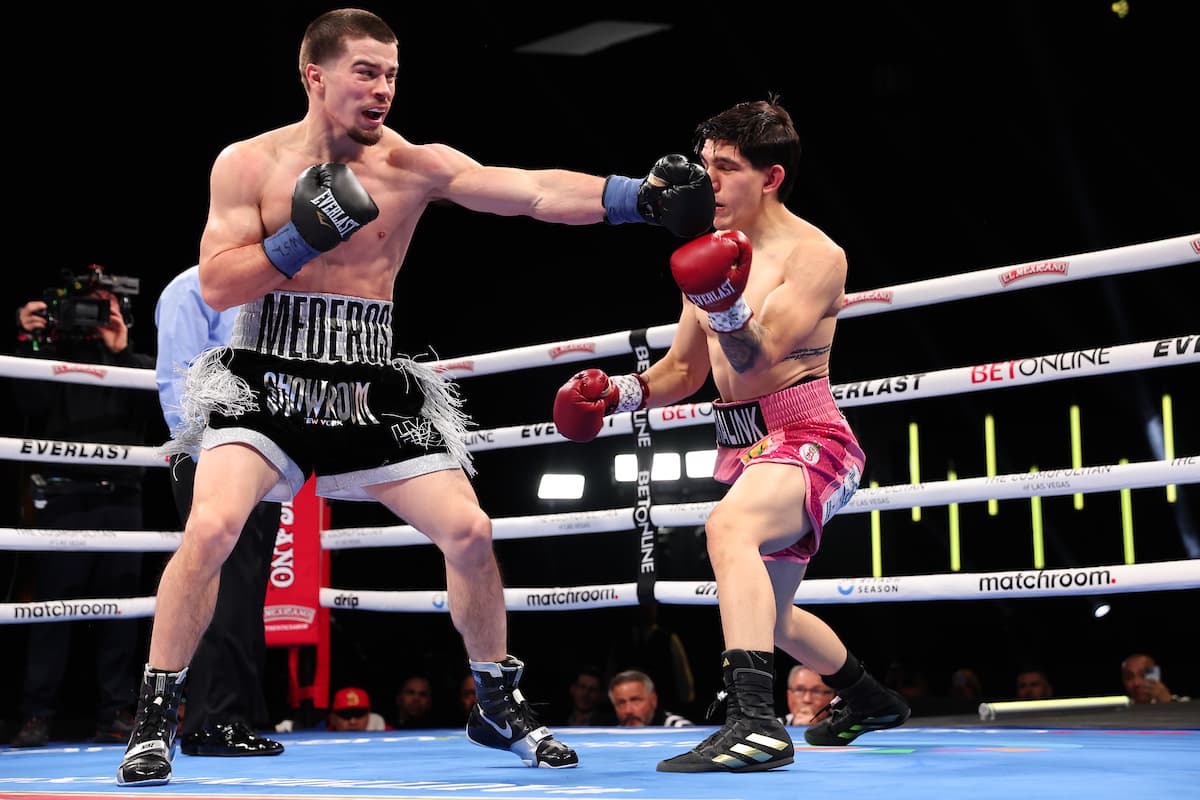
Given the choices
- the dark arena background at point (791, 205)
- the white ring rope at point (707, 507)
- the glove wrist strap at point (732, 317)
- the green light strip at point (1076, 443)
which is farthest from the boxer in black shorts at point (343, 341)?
the green light strip at point (1076, 443)

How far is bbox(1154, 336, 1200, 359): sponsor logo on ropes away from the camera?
2.83 meters

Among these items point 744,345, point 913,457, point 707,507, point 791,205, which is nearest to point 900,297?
point 707,507

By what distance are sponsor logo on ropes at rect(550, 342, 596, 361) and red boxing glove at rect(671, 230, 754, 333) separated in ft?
4.76

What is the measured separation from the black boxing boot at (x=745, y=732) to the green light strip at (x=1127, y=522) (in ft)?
20.3

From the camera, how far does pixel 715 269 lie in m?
2.20

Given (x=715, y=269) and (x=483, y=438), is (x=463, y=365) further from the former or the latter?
(x=715, y=269)

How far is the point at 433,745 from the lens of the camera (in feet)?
10.4

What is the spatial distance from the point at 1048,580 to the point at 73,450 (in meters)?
2.67

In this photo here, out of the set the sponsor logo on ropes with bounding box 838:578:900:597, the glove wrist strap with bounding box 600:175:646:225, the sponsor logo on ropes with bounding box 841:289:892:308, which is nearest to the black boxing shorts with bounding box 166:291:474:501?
the glove wrist strap with bounding box 600:175:646:225

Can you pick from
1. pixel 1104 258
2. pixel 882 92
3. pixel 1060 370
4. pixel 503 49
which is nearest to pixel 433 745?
pixel 1060 370

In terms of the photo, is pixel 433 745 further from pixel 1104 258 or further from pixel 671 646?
pixel 671 646

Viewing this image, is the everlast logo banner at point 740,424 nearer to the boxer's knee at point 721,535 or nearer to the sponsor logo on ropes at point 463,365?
the boxer's knee at point 721,535

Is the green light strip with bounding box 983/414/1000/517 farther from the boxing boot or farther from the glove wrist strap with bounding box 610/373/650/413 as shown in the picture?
the glove wrist strap with bounding box 610/373/650/413

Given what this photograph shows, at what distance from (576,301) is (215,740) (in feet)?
19.8
